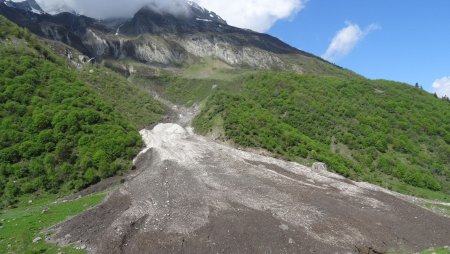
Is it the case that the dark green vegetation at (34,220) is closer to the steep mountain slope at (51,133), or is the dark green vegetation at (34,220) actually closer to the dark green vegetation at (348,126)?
the steep mountain slope at (51,133)

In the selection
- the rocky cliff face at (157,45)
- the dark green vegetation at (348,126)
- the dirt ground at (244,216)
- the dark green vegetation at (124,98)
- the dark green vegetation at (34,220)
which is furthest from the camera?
the rocky cliff face at (157,45)

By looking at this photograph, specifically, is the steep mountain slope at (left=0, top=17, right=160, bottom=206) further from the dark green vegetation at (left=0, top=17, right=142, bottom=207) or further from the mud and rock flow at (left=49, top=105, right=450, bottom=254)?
the mud and rock flow at (left=49, top=105, right=450, bottom=254)

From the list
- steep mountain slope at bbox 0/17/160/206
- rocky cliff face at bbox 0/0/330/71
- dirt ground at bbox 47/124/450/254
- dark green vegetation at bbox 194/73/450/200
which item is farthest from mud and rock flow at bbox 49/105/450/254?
rocky cliff face at bbox 0/0/330/71

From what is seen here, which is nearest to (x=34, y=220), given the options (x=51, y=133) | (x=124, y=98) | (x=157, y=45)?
(x=51, y=133)

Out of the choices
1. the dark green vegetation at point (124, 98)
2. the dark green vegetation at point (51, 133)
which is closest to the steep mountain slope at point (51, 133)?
the dark green vegetation at point (51, 133)

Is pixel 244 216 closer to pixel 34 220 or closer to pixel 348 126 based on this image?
pixel 34 220

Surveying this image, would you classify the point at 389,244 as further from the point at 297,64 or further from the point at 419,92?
the point at 297,64

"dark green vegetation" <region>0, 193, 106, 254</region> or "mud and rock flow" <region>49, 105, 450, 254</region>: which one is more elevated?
"mud and rock flow" <region>49, 105, 450, 254</region>

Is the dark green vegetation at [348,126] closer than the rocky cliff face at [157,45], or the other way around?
the dark green vegetation at [348,126]
